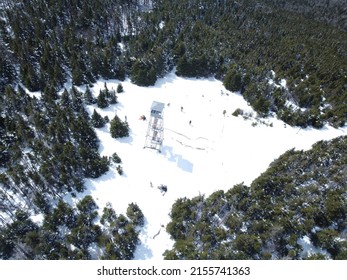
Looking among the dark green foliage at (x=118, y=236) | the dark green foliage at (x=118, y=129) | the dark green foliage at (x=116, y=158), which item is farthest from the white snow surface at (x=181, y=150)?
the dark green foliage at (x=118, y=236)

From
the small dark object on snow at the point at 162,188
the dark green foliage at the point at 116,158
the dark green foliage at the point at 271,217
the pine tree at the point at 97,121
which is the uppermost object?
the dark green foliage at the point at 271,217

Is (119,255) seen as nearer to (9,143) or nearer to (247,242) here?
(247,242)

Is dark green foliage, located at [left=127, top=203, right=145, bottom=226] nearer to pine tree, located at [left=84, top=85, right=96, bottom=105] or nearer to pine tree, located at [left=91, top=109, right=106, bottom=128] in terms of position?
pine tree, located at [left=91, top=109, right=106, bottom=128]

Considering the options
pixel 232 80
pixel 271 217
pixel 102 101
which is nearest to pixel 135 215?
pixel 271 217

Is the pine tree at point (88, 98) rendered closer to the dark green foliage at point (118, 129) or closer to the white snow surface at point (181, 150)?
the white snow surface at point (181, 150)

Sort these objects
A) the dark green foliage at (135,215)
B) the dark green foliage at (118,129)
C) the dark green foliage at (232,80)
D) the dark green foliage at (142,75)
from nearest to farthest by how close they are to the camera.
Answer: the dark green foliage at (135,215) → the dark green foliage at (118,129) → the dark green foliage at (142,75) → the dark green foliage at (232,80)

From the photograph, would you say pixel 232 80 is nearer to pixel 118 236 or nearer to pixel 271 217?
pixel 271 217

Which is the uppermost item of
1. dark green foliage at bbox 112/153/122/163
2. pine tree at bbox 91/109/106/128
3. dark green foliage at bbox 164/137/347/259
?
dark green foliage at bbox 164/137/347/259

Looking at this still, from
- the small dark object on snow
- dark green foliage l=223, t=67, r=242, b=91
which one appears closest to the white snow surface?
the small dark object on snow
